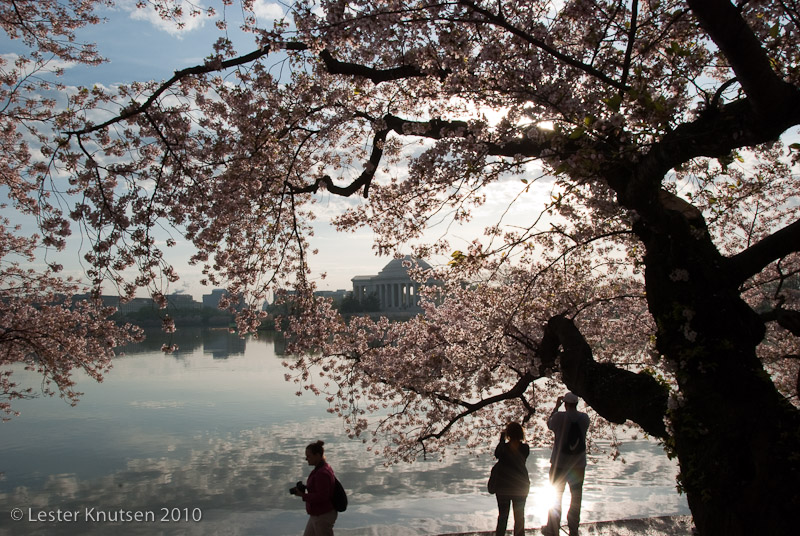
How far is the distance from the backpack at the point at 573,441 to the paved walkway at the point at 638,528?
3.27ft

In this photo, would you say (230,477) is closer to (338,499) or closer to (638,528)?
(338,499)

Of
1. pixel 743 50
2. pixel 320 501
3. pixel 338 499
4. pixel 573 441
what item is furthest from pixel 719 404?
pixel 320 501

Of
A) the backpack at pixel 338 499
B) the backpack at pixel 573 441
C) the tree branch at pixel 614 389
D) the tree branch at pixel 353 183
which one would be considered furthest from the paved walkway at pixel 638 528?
the tree branch at pixel 353 183

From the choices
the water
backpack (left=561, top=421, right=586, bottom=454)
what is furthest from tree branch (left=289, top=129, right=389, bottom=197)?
the water

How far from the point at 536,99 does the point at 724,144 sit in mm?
1226

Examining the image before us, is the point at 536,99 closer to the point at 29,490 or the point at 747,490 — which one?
the point at 747,490

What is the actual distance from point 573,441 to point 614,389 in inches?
51.2

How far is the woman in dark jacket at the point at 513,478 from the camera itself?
17.6 feet

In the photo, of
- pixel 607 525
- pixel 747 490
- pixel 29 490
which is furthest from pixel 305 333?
pixel 29 490

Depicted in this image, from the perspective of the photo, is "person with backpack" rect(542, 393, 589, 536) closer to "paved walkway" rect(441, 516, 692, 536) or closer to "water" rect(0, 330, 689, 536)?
"paved walkway" rect(441, 516, 692, 536)

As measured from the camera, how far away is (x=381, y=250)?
5.87 m

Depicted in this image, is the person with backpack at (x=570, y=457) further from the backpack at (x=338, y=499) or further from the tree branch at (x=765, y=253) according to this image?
the tree branch at (x=765, y=253)

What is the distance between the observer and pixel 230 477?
1141cm

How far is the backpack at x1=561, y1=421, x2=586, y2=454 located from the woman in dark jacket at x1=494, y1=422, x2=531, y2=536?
0.41 metres
